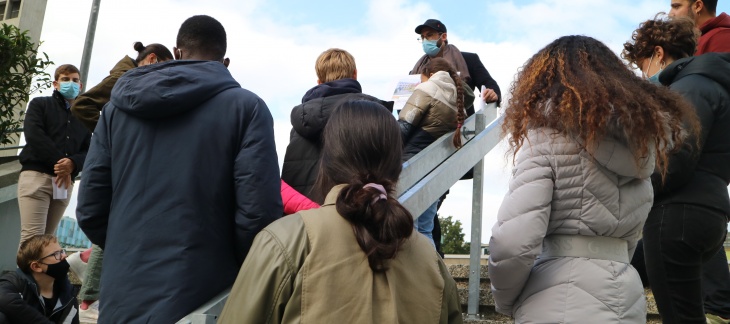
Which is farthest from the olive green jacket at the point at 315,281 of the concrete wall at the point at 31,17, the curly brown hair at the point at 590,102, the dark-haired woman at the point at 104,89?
the concrete wall at the point at 31,17

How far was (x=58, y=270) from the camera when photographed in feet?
18.8

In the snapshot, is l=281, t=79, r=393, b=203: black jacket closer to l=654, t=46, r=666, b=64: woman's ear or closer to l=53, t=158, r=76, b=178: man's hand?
l=654, t=46, r=666, b=64: woman's ear

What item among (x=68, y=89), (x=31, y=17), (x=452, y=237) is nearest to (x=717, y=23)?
(x=68, y=89)

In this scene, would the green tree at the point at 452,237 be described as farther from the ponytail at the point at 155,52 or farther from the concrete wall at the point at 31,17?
the concrete wall at the point at 31,17

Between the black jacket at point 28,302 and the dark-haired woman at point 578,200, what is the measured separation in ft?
11.7

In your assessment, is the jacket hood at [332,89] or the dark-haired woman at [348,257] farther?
the jacket hood at [332,89]

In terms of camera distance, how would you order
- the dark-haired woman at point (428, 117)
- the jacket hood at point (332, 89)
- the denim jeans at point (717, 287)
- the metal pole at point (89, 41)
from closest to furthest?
the denim jeans at point (717, 287), the jacket hood at point (332, 89), the dark-haired woman at point (428, 117), the metal pole at point (89, 41)

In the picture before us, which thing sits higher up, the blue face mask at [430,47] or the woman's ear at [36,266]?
the blue face mask at [430,47]

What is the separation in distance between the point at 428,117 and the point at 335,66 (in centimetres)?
130

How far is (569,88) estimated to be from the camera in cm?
306

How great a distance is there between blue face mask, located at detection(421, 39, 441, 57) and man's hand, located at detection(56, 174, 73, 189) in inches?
125

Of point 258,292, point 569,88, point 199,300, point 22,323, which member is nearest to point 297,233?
point 258,292

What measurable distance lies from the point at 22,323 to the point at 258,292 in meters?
3.92

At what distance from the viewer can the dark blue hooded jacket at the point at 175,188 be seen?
117 inches
